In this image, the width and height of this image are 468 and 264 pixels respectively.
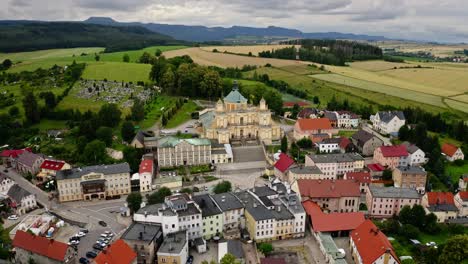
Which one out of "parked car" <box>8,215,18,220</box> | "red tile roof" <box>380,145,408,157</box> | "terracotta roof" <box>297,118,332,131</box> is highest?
"terracotta roof" <box>297,118,332,131</box>

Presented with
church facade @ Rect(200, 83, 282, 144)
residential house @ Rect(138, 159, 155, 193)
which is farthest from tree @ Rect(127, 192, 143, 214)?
church facade @ Rect(200, 83, 282, 144)

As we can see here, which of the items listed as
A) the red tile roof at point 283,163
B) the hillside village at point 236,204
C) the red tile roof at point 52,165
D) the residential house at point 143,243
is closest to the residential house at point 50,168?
the red tile roof at point 52,165

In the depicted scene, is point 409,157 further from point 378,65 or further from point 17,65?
point 17,65

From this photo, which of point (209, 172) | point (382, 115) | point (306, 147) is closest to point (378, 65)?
point (382, 115)

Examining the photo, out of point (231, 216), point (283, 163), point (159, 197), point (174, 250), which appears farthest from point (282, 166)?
point (174, 250)

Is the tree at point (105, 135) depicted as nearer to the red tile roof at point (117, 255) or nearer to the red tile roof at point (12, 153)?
the red tile roof at point (12, 153)

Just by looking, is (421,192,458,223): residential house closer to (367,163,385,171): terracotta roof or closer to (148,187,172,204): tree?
(367,163,385,171): terracotta roof
